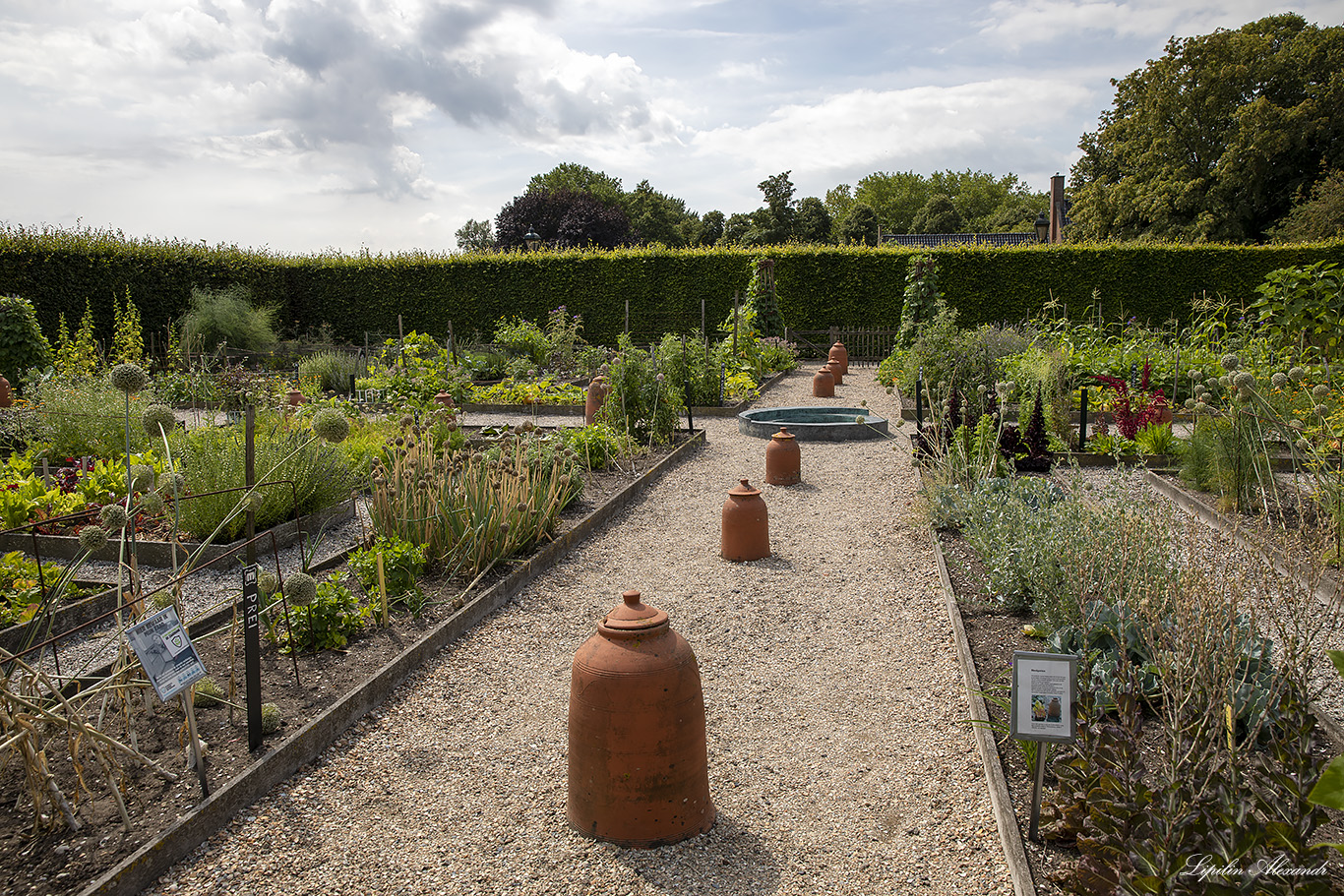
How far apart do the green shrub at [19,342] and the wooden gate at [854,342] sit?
1495 centimetres

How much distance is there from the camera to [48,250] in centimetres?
1608

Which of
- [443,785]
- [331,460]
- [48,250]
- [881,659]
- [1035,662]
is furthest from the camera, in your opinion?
[48,250]

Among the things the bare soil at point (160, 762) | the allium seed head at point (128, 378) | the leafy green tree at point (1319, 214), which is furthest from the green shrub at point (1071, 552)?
the leafy green tree at point (1319, 214)

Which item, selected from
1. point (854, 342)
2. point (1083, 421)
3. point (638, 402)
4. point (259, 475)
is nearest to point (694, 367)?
point (638, 402)

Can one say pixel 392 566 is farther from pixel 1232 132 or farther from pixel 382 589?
pixel 1232 132

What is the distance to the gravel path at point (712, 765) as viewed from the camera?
8.50 feet

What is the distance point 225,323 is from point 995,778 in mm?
18283

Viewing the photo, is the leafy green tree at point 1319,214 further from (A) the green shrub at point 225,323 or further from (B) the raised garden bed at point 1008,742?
(A) the green shrub at point 225,323

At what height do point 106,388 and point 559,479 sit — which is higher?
point 106,388

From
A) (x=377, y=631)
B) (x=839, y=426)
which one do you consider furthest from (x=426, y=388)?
(x=377, y=631)

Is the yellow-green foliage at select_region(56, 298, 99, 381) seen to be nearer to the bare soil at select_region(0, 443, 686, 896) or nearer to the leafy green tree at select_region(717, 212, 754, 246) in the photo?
the bare soil at select_region(0, 443, 686, 896)

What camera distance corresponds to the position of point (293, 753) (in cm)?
316

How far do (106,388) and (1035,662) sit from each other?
8.93 meters

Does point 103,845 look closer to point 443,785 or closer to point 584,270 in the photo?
point 443,785
